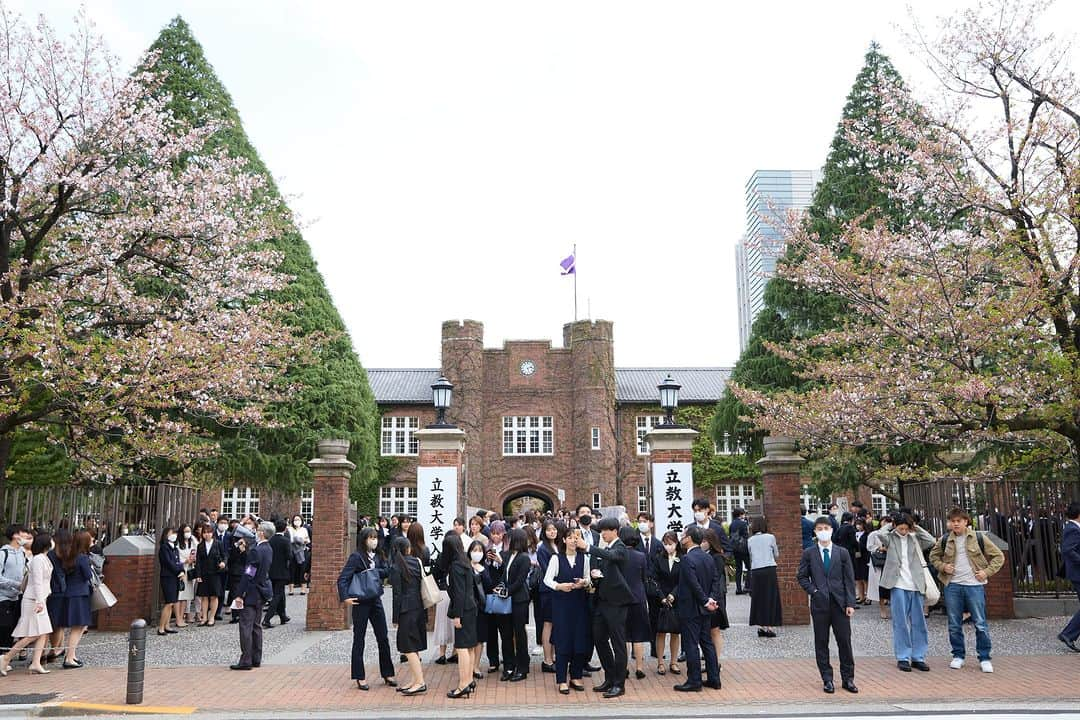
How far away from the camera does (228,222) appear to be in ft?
50.1

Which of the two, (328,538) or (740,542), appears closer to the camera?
(328,538)

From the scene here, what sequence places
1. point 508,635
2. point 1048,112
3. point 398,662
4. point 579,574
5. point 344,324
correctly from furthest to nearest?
point 344,324, point 1048,112, point 398,662, point 508,635, point 579,574

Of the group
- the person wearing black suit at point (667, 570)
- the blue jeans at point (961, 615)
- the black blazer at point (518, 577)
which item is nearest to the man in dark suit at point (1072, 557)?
the blue jeans at point (961, 615)

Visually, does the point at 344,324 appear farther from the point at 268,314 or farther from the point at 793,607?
the point at 793,607

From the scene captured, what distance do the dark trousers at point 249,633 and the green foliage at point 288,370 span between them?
12274 millimetres

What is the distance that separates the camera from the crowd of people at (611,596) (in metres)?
8.74

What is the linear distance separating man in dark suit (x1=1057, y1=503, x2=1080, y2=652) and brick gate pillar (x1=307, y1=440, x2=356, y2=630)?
1018cm

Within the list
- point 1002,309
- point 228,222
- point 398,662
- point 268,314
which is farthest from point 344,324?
point 1002,309

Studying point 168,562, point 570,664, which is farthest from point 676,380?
point 570,664

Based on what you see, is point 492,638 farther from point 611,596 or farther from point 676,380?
point 676,380

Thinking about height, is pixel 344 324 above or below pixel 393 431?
above

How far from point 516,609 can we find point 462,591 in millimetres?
873

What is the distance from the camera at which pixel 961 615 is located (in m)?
9.74

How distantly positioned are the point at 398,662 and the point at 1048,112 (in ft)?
43.0
